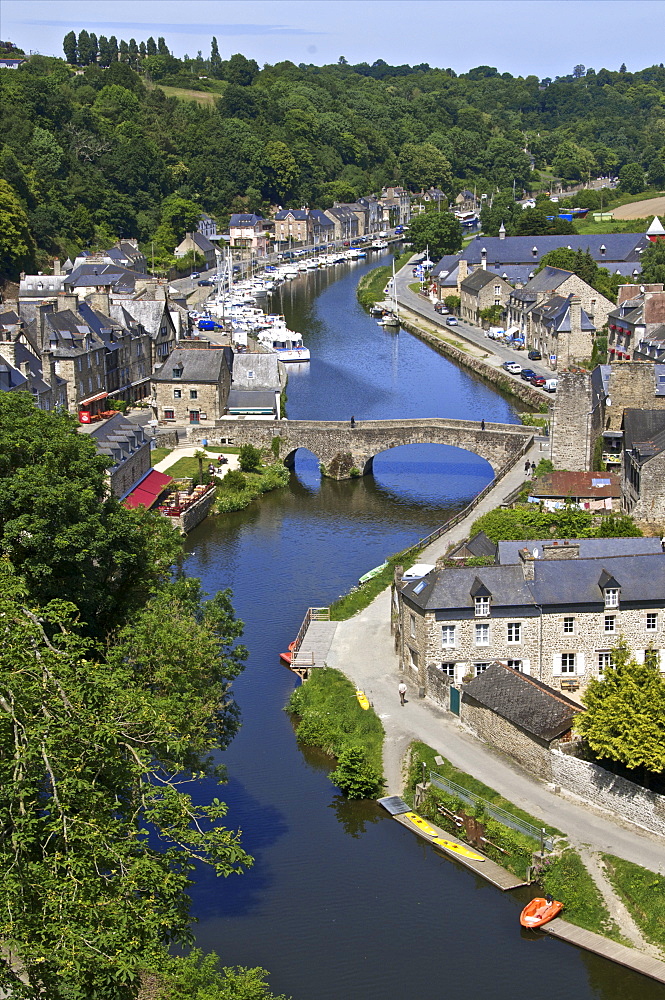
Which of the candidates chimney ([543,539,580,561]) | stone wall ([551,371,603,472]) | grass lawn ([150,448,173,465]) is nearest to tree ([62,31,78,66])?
grass lawn ([150,448,173,465])

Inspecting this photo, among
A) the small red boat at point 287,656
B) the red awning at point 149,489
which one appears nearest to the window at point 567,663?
the small red boat at point 287,656

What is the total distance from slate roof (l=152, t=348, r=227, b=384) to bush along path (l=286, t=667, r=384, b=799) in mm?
29521

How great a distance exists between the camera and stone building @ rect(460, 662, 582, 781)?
105ft

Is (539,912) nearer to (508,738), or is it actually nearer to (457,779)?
(457,779)

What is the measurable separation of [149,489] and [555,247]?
59730 millimetres

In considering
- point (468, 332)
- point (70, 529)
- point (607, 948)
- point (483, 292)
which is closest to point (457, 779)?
point (607, 948)

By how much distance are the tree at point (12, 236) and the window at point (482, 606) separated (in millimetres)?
72890

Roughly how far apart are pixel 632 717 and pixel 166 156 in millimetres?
130502

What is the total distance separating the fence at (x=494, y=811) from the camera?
1160 inches

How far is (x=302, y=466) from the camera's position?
64250 millimetres

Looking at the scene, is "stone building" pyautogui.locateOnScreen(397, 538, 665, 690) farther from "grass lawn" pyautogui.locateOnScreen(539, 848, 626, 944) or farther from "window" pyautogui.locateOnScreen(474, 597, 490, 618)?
"grass lawn" pyautogui.locateOnScreen(539, 848, 626, 944)

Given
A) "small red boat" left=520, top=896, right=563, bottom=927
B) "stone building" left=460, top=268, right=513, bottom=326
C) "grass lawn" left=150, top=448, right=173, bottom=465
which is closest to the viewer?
"small red boat" left=520, top=896, right=563, bottom=927

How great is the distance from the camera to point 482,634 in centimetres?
3581

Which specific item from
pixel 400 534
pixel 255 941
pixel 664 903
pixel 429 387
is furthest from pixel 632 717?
pixel 429 387
